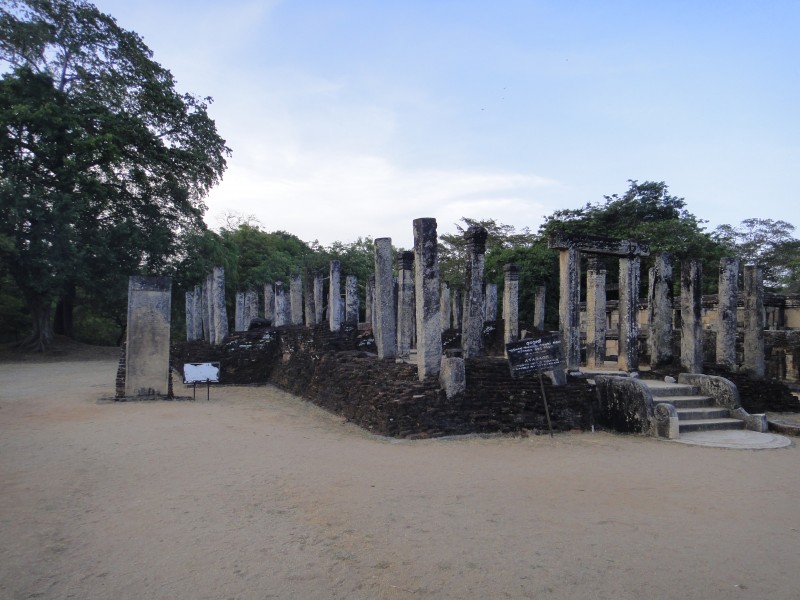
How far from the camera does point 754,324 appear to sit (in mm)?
11766

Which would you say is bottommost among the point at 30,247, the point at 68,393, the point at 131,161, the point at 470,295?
the point at 68,393

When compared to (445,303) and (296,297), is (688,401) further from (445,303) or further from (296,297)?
(296,297)

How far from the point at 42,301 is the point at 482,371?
24125 mm

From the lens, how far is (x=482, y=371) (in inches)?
346

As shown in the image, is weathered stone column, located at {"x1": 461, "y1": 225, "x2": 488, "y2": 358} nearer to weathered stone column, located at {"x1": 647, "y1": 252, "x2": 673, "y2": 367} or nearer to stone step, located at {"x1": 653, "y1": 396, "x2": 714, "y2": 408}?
stone step, located at {"x1": 653, "y1": 396, "x2": 714, "y2": 408}

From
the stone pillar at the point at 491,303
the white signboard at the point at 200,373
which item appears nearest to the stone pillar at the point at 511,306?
the stone pillar at the point at 491,303

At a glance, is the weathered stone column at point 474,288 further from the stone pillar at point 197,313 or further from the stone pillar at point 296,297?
the stone pillar at point 197,313

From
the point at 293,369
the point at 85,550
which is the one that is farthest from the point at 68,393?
the point at 85,550

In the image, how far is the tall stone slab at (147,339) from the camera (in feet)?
38.7

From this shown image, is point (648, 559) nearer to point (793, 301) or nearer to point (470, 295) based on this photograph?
point (470, 295)

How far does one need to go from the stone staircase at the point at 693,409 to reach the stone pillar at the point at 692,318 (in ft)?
4.00

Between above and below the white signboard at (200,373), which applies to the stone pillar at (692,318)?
above

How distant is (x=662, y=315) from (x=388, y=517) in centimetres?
929

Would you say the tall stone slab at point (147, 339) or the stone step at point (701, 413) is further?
the tall stone slab at point (147, 339)
